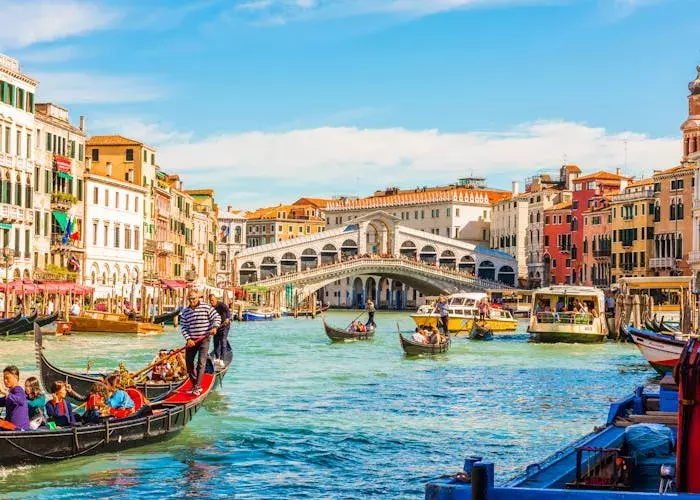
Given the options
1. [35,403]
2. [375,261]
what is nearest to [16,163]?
[35,403]

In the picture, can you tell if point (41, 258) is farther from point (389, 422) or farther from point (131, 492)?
point (131, 492)

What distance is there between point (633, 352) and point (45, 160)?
557 inches

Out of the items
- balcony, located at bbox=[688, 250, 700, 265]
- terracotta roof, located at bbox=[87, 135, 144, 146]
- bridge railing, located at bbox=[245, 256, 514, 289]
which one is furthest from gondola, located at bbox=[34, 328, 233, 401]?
bridge railing, located at bbox=[245, 256, 514, 289]

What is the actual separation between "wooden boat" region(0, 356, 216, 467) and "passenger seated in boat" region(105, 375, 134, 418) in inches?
3.7

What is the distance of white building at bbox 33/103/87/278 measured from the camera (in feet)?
95.6

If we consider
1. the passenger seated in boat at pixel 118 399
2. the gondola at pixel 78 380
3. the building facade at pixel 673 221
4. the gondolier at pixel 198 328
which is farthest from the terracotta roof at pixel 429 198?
the passenger seated in boat at pixel 118 399

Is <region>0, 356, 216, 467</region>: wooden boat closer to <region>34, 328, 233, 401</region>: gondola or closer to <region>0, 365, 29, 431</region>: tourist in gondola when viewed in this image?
<region>0, 365, 29, 431</region>: tourist in gondola

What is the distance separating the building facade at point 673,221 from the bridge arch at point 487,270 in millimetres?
15781

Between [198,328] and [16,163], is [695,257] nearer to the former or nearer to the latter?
[16,163]

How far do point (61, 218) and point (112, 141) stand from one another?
24.2 feet

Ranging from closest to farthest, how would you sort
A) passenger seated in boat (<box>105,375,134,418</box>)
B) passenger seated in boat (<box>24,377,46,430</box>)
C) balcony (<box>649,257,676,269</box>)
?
passenger seated in boat (<box>24,377,46,430</box>)
passenger seated in boat (<box>105,375,134,418</box>)
balcony (<box>649,257,676,269</box>)

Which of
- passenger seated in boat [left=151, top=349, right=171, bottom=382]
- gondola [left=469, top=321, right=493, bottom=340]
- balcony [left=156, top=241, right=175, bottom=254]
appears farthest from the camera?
balcony [left=156, top=241, right=175, bottom=254]

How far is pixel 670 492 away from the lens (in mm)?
4160

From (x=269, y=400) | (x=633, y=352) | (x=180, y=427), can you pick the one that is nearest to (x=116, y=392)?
(x=180, y=427)
